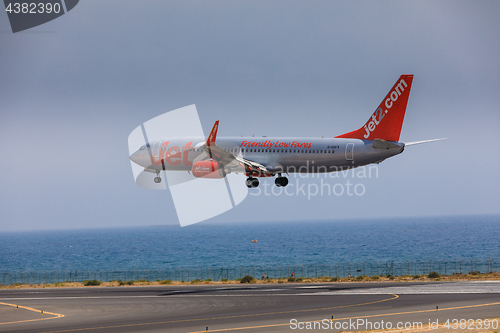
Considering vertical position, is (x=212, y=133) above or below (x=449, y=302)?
above

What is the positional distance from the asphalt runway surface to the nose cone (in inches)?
606

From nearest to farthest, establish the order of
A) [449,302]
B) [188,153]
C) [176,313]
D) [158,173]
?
1. [176,313]
2. [449,302]
3. [188,153]
4. [158,173]

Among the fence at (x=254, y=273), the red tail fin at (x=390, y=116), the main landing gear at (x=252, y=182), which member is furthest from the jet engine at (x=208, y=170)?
the fence at (x=254, y=273)

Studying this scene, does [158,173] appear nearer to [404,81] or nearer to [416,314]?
[404,81]

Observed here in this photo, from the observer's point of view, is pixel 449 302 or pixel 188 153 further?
pixel 188 153

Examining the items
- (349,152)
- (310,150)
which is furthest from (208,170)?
(349,152)

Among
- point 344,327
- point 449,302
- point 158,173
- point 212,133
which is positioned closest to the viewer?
point 344,327

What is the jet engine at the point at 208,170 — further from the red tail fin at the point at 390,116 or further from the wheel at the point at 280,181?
the red tail fin at the point at 390,116

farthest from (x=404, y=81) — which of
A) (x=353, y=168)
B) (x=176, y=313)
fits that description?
(x=176, y=313)

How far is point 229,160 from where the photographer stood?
5322 cm

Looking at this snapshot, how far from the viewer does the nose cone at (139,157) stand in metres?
63.4

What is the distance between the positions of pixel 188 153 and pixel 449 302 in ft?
98.3

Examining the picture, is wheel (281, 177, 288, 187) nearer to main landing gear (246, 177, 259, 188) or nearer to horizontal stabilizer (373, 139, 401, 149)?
main landing gear (246, 177, 259, 188)

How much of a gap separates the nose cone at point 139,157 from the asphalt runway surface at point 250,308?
15392 millimetres
